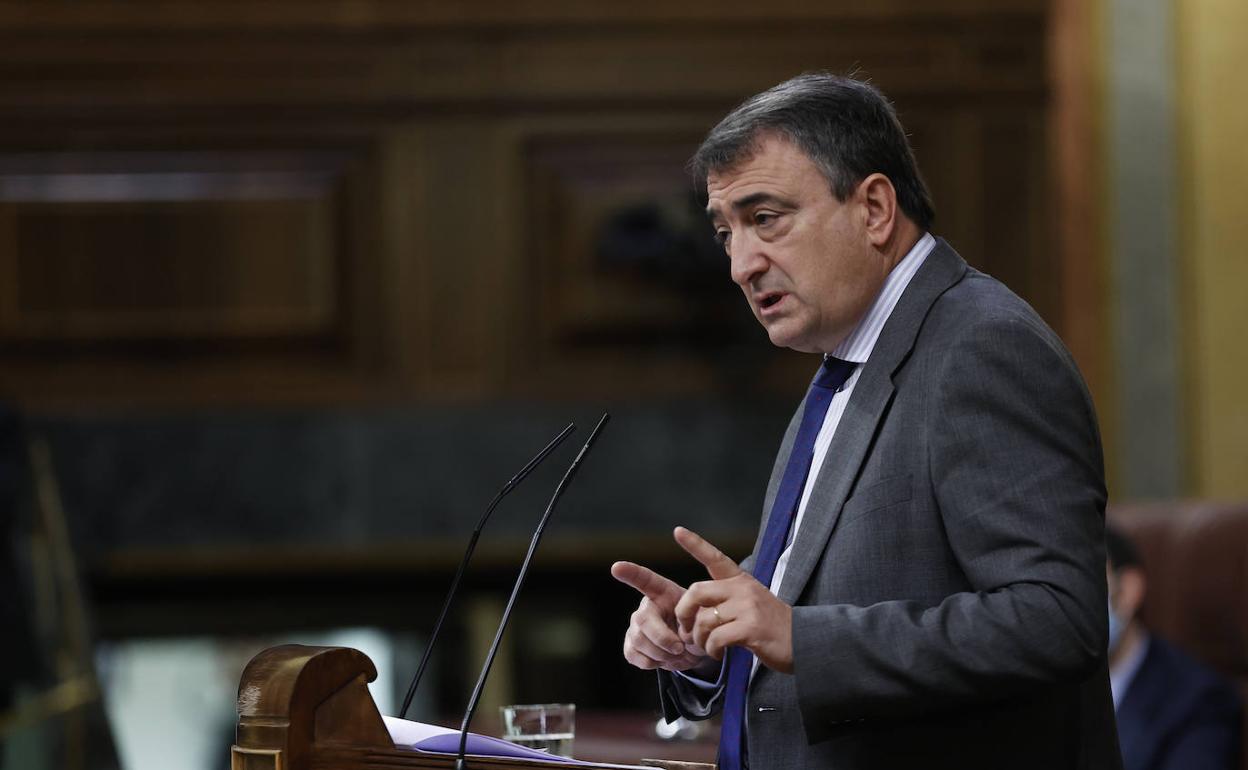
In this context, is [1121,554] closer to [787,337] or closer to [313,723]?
[787,337]

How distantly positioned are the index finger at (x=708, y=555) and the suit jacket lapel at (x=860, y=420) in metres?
0.12

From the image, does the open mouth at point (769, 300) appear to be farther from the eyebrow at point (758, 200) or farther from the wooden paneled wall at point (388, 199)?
the wooden paneled wall at point (388, 199)

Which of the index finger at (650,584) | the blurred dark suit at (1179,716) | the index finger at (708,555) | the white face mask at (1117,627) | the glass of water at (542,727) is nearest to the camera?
the index finger at (708,555)

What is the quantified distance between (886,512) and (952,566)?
8 cm

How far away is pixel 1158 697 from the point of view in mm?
3391

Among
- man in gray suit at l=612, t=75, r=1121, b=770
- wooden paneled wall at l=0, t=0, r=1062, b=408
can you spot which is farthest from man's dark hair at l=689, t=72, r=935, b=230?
wooden paneled wall at l=0, t=0, r=1062, b=408

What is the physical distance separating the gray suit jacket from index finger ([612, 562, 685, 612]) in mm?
109

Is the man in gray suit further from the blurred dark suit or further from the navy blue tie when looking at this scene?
the blurred dark suit

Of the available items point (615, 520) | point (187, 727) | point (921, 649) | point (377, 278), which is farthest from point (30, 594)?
point (921, 649)

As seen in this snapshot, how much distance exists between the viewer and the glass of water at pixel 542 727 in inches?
72.1

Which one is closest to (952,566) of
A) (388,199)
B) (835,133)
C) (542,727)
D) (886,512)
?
(886,512)

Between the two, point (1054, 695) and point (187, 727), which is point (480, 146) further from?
point (1054, 695)

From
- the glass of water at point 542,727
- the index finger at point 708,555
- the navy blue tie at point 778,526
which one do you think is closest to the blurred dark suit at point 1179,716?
the glass of water at point 542,727

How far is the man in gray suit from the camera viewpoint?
1383mm
